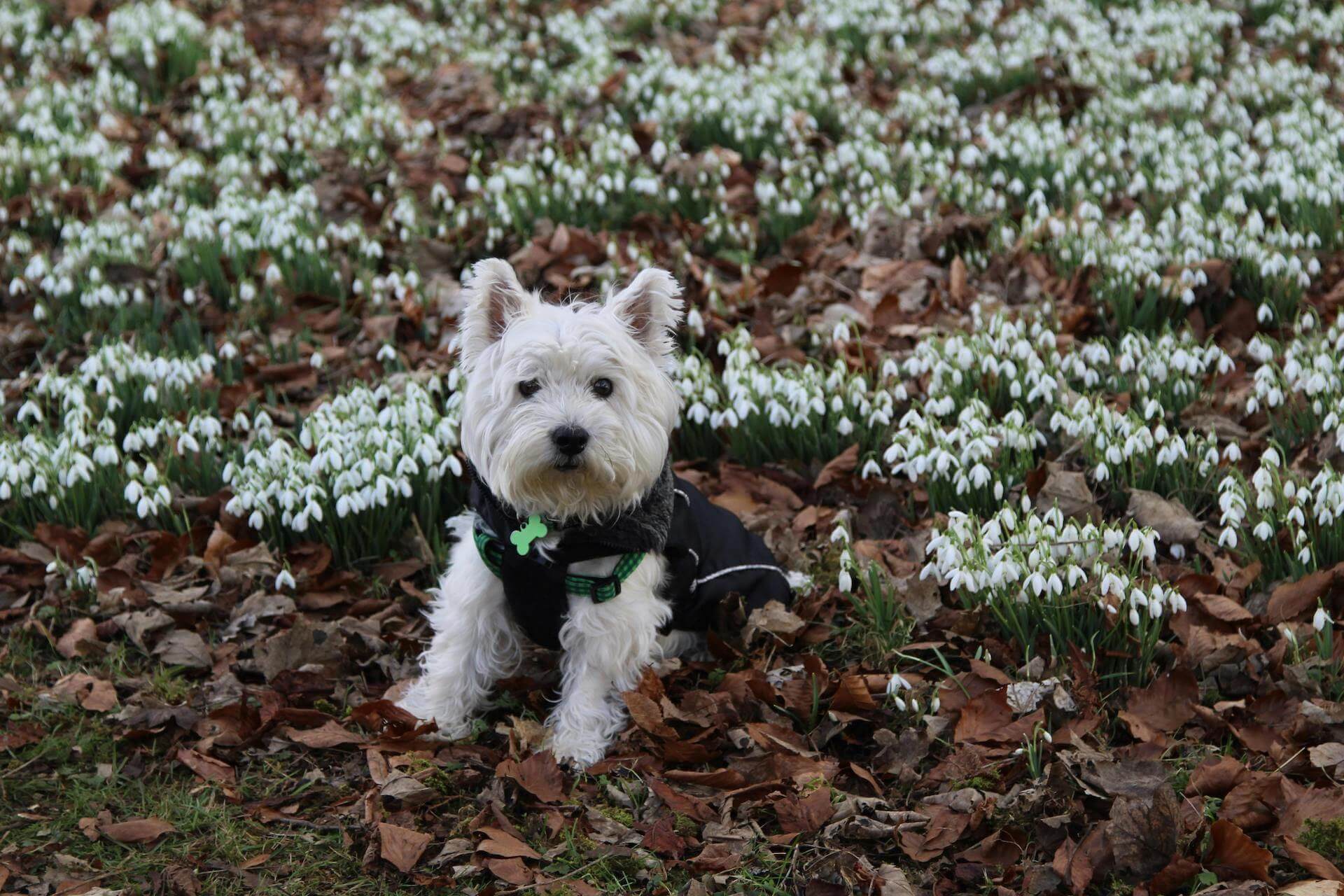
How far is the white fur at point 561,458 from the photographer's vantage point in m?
3.36

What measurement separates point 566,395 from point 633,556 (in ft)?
1.96

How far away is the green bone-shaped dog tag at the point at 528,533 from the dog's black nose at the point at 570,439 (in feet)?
1.05

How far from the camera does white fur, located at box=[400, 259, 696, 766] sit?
336 cm

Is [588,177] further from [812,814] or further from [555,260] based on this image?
[812,814]

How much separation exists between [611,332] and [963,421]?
1.63m

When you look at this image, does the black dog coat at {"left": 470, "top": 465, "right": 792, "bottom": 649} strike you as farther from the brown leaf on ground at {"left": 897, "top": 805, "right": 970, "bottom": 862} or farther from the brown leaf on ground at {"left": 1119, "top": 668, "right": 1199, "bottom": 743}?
the brown leaf on ground at {"left": 1119, "top": 668, "right": 1199, "bottom": 743}

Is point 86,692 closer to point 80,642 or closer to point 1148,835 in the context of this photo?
point 80,642

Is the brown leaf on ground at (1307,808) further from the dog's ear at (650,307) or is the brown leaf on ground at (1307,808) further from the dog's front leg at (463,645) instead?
the dog's front leg at (463,645)

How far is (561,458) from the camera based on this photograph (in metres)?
3.31

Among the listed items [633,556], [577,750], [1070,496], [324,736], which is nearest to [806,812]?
[577,750]

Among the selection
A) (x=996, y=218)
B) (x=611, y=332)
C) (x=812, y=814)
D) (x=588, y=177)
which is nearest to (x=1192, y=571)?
(x=812, y=814)

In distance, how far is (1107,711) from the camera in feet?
12.0

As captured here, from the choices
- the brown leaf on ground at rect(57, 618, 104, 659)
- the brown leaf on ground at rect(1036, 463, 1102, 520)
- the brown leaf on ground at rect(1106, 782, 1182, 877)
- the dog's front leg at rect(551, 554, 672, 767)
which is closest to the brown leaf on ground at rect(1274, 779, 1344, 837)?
the brown leaf on ground at rect(1106, 782, 1182, 877)

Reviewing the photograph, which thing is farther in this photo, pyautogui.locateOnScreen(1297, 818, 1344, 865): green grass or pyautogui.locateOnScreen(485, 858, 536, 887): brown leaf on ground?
pyautogui.locateOnScreen(485, 858, 536, 887): brown leaf on ground
